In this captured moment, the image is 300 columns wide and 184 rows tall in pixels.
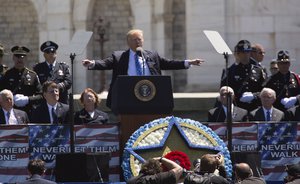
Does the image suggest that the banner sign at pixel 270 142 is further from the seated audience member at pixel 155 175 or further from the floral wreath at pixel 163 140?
the seated audience member at pixel 155 175

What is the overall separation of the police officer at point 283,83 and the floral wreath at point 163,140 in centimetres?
263

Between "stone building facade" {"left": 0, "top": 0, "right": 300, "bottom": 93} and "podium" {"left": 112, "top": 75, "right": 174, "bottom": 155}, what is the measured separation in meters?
10.3

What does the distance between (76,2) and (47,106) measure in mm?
15105

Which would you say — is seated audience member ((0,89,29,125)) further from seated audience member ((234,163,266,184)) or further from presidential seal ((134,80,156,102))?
seated audience member ((234,163,266,184))

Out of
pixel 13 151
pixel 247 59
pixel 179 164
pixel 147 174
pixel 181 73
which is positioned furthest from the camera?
pixel 181 73

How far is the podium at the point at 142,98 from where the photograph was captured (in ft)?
49.8

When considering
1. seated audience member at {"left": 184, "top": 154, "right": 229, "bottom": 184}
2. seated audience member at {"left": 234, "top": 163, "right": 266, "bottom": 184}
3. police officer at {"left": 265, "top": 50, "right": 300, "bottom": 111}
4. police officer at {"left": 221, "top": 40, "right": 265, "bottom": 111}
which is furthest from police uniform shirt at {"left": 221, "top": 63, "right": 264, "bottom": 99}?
seated audience member at {"left": 184, "top": 154, "right": 229, "bottom": 184}

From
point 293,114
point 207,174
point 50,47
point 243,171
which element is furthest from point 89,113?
point 207,174

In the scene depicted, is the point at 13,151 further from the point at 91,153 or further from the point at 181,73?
the point at 181,73

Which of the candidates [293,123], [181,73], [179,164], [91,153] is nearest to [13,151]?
[91,153]

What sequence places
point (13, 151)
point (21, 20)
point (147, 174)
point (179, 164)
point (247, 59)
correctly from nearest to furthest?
point (147, 174) → point (179, 164) → point (13, 151) → point (247, 59) → point (21, 20)

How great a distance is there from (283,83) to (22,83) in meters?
3.61

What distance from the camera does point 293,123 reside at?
51.2 ft

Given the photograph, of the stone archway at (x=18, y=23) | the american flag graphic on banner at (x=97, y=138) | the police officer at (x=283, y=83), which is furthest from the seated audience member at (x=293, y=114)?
the stone archway at (x=18, y=23)
